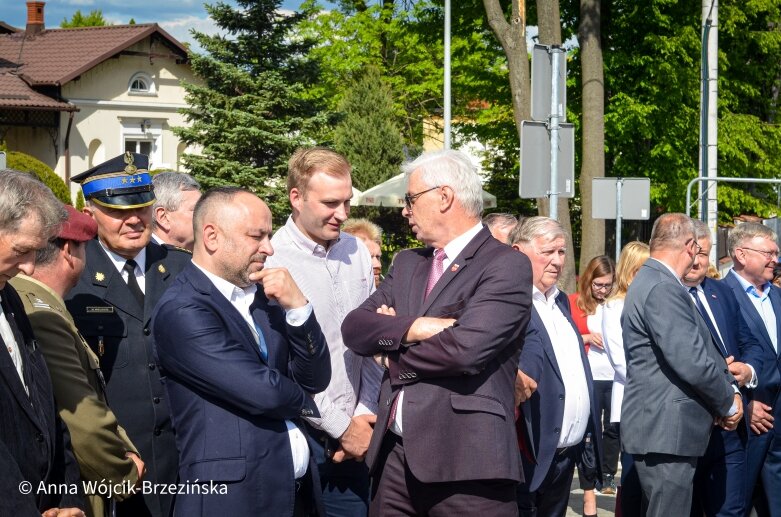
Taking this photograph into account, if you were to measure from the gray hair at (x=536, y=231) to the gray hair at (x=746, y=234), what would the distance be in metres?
2.50

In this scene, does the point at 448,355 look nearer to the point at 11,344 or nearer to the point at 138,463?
the point at 138,463

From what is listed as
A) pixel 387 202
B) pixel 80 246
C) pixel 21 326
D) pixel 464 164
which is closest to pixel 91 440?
pixel 21 326

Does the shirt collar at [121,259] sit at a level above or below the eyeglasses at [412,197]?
below

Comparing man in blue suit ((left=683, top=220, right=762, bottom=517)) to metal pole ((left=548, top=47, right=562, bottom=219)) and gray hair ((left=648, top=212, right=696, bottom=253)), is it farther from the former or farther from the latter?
metal pole ((left=548, top=47, right=562, bottom=219))

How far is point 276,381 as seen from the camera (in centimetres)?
386

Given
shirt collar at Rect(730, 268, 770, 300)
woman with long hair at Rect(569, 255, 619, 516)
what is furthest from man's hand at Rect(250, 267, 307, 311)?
woman with long hair at Rect(569, 255, 619, 516)

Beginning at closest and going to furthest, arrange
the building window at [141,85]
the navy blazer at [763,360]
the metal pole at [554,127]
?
1. the navy blazer at [763,360]
2. the metal pole at [554,127]
3. the building window at [141,85]

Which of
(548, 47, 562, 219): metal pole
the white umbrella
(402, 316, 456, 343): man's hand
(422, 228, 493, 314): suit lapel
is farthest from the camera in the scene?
the white umbrella

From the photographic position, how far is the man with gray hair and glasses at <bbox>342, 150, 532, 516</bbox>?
4141 millimetres

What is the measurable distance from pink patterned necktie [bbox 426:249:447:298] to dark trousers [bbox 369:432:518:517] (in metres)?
0.67

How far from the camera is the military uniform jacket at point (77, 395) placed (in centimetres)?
387

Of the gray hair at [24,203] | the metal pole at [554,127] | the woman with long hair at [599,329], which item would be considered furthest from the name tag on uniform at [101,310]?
the metal pole at [554,127]

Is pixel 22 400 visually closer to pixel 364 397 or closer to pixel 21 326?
pixel 21 326

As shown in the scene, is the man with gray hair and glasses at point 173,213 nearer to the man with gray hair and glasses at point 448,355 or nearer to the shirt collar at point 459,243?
the man with gray hair and glasses at point 448,355
